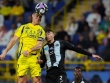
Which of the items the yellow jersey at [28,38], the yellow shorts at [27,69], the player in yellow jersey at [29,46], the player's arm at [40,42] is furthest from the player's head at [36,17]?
the yellow shorts at [27,69]

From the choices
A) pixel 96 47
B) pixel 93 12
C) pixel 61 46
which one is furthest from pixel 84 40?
pixel 61 46

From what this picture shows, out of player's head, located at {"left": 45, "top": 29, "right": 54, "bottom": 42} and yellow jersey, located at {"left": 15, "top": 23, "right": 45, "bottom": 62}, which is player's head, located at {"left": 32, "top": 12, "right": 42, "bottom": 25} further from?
player's head, located at {"left": 45, "top": 29, "right": 54, "bottom": 42}

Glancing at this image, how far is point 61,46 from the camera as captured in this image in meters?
12.1

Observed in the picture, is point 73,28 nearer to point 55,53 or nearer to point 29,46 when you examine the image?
point 55,53

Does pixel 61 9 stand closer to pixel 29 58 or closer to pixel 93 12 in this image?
pixel 93 12

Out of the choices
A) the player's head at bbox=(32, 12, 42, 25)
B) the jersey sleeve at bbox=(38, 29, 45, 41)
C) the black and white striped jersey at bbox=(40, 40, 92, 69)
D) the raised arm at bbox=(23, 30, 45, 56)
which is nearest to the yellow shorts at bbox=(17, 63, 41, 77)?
the black and white striped jersey at bbox=(40, 40, 92, 69)

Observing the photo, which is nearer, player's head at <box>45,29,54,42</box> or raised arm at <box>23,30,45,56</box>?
raised arm at <box>23,30,45,56</box>

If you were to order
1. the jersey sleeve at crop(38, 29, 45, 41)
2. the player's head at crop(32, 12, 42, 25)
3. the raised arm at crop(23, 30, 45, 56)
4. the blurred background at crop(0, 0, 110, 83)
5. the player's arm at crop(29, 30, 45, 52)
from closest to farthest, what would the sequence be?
1. the raised arm at crop(23, 30, 45, 56)
2. the player's arm at crop(29, 30, 45, 52)
3. the player's head at crop(32, 12, 42, 25)
4. the jersey sleeve at crop(38, 29, 45, 41)
5. the blurred background at crop(0, 0, 110, 83)

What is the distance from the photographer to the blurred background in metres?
18.1

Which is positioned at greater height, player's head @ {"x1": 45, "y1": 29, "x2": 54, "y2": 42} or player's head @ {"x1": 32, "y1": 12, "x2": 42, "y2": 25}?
player's head @ {"x1": 32, "y1": 12, "x2": 42, "y2": 25}

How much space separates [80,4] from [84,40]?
3762 mm

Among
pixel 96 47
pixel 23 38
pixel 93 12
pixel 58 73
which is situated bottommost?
pixel 58 73

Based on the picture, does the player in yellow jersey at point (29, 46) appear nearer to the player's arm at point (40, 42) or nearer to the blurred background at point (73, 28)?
the player's arm at point (40, 42)

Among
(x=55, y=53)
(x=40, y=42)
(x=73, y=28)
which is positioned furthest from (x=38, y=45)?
(x=73, y=28)
